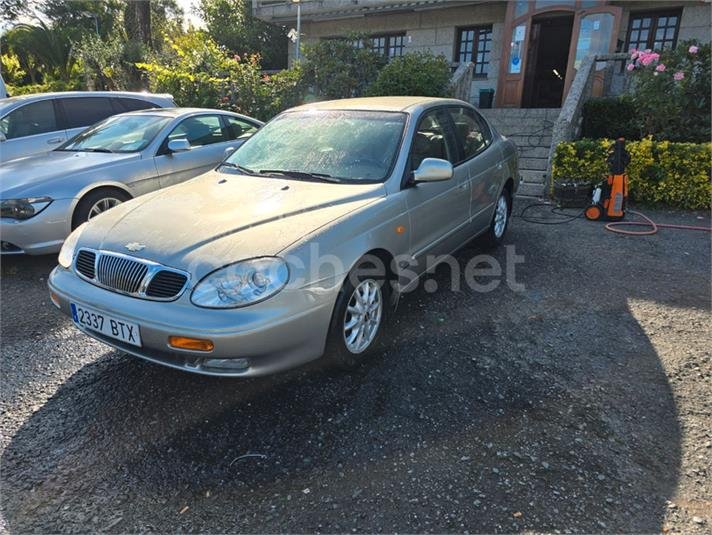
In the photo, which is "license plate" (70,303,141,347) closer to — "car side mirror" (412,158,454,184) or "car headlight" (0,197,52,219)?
"car side mirror" (412,158,454,184)

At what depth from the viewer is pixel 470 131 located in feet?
15.3

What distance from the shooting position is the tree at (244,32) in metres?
23.7

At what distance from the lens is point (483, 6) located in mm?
13430

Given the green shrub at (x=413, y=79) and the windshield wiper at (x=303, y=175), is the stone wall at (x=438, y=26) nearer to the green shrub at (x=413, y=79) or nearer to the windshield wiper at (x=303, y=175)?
the green shrub at (x=413, y=79)

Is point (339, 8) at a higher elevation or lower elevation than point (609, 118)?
higher

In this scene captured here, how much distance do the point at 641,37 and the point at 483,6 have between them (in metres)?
4.13

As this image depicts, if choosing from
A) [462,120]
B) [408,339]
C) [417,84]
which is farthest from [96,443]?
[417,84]

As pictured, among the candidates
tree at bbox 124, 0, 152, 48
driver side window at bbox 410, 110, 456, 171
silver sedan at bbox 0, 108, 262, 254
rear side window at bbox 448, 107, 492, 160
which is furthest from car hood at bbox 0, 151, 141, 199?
tree at bbox 124, 0, 152, 48

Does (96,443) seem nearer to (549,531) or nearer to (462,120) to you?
(549,531)

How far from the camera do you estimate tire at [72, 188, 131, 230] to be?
4762 millimetres

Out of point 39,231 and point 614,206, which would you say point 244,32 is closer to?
point 614,206

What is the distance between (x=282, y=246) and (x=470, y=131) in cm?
284

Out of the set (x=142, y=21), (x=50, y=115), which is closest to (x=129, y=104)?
(x=50, y=115)

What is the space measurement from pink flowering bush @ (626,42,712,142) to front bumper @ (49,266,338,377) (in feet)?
25.8
